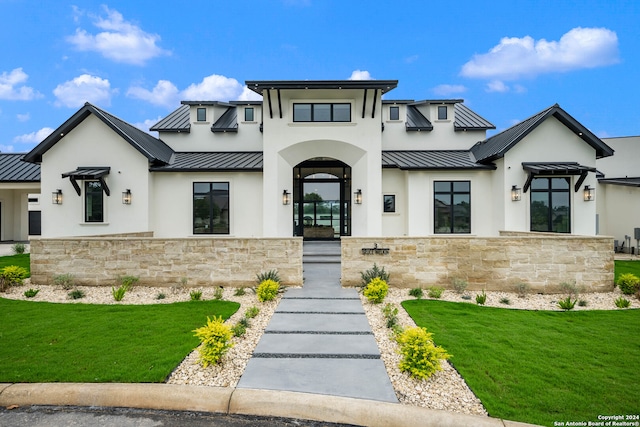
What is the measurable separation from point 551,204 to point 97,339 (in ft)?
53.9

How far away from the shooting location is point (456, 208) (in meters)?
14.6

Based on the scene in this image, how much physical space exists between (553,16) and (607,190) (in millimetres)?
10509

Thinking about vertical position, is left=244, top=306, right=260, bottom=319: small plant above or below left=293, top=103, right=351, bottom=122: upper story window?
below

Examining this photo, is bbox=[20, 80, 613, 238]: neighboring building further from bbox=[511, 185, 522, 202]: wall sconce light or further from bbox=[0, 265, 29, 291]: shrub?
bbox=[0, 265, 29, 291]: shrub

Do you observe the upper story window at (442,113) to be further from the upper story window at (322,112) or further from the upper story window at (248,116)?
the upper story window at (248,116)

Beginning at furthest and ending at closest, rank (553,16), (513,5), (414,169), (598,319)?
1. (553,16)
2. (513,5)
3. (414,169)
4. (598,319)

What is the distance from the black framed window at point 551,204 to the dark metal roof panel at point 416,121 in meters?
5.86

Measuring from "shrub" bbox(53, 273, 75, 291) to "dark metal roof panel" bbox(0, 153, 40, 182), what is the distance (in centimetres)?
1339

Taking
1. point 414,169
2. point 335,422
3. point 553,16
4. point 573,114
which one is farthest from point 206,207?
point 553,16

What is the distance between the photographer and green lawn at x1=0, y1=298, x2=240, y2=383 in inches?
171

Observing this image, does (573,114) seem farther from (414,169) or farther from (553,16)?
(553,16)

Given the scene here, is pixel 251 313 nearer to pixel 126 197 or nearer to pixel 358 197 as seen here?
pixel 358 197

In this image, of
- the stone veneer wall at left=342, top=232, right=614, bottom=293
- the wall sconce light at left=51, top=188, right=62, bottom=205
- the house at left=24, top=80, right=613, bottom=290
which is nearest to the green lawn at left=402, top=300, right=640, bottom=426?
the stone veneer wall at left=342, top=232, right=614, bottom=293

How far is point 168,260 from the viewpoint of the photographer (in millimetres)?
9203
